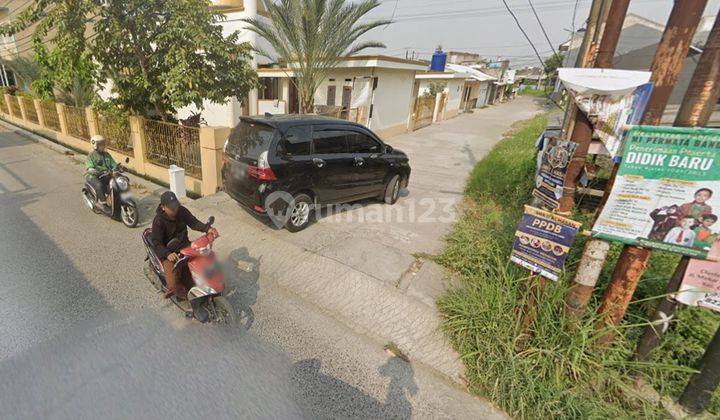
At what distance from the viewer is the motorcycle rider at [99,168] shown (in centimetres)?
496

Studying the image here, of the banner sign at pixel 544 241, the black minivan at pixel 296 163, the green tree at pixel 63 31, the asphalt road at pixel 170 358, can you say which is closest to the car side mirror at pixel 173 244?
the asphalt road at pixel 170 358

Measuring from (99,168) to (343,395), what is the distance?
526 cm

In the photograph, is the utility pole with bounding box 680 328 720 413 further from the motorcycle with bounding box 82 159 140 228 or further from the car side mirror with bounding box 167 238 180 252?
the motorcycle with bounding box 82 159 140 228

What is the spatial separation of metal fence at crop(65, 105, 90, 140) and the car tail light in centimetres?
808

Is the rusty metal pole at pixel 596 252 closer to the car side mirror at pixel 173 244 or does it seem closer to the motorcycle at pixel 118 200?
the car side mirror at pixel 173 244

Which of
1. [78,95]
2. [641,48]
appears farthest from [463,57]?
[78,95]

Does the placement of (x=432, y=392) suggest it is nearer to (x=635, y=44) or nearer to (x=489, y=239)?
(x=489, y=239)

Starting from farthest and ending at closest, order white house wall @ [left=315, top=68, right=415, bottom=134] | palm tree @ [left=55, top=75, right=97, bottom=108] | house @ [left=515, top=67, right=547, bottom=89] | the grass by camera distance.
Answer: house @ [left=515, top=67, right=547, bottom=89]
white house wall @ [left=315, top=68, right=415, bottom=134]
palm tree @ [left=55, top=75, right=97, bottom=108]
the grass

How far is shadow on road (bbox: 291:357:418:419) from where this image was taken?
2.35 meters

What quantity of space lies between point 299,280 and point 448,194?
4.69m

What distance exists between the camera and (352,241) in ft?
15.8

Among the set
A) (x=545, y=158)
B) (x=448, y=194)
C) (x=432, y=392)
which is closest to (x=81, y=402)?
(x=432, y=392)

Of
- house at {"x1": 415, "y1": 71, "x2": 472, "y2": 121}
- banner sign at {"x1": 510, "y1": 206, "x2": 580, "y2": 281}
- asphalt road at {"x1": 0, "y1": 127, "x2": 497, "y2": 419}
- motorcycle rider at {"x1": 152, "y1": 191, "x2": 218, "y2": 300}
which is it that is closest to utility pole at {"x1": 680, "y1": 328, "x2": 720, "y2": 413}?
banner sign at {"x1": 510, "y1": 206, "x2": 580, "y2": 281}

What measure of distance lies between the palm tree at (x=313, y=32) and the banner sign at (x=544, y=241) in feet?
27.9
